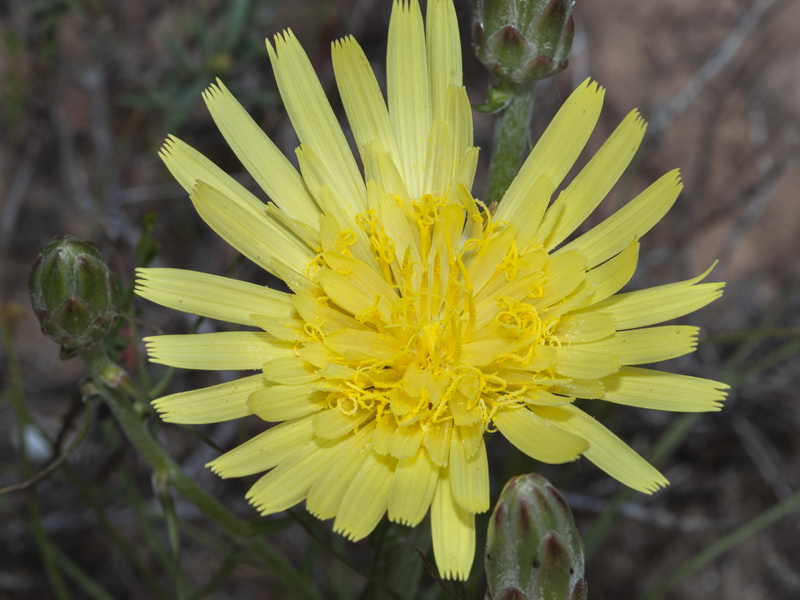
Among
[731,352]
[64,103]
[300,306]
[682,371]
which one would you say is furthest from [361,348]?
[64,103]

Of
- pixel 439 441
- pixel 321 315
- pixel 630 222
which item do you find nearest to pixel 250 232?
pixel 321 315

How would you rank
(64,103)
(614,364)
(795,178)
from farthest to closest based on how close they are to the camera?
1. (64,103)
2. (795,178)
3. (614,364)

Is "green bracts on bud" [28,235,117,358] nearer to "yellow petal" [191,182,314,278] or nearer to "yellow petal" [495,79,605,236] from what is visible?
"yellow petal" [191,182,314,278]

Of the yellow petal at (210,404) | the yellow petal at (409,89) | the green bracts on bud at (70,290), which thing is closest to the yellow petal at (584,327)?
the yellow petal at (409,89)

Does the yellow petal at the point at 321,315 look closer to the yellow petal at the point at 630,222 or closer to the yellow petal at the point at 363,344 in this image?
the yellow petal at the point at 363,344

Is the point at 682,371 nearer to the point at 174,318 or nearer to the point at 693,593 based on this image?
the point at 693,593
